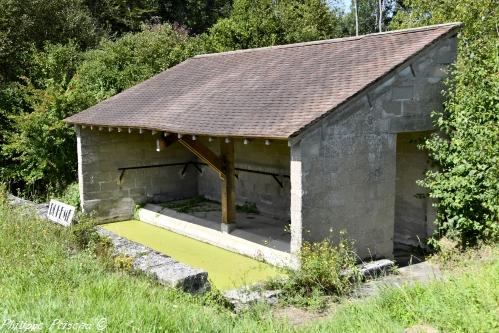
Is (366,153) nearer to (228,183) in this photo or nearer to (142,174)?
(228,183)

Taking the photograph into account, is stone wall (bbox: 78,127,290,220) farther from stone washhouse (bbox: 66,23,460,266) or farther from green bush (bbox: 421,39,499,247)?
green bush (bbox: 421,39,499,247)

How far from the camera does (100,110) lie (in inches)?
455

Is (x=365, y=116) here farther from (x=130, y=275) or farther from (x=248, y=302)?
(x=130, y=275)

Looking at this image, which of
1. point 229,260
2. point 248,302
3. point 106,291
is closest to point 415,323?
point 248,302

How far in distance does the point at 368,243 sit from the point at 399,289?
2.42m

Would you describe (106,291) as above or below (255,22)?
below

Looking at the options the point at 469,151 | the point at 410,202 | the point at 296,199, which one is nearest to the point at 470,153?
the point at 469,151

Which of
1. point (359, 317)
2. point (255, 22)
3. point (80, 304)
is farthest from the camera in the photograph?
point (255, 22)

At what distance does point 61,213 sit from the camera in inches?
320

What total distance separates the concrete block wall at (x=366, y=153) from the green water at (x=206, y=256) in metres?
1.23

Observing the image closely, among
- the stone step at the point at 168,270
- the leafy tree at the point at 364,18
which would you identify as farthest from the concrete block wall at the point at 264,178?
the leafy tree at the point at 364,18

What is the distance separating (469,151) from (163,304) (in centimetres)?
500

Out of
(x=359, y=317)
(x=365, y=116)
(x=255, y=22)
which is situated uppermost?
(x=255, y=22)

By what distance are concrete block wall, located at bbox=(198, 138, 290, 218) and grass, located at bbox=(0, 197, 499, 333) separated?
4.96 m
